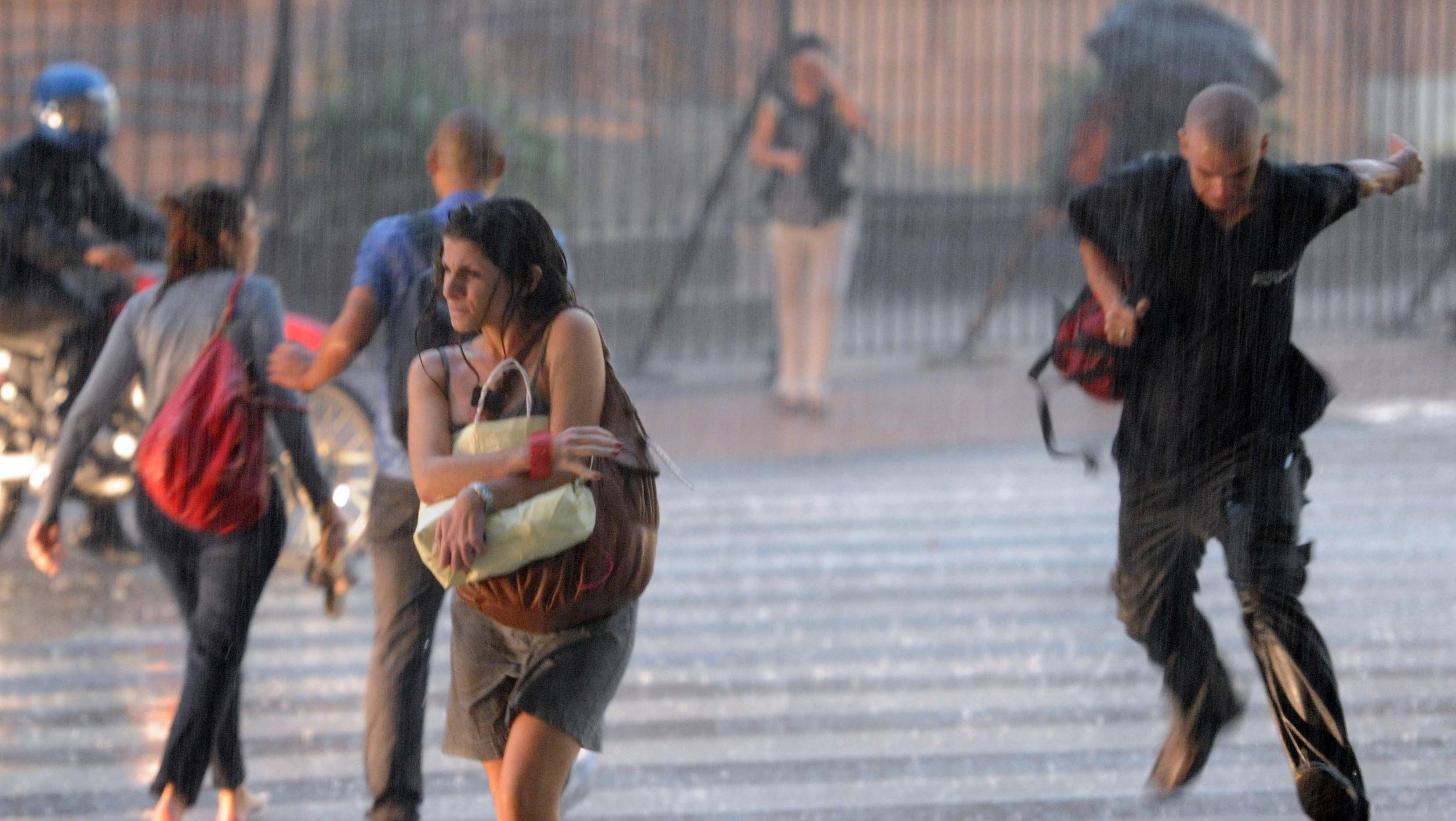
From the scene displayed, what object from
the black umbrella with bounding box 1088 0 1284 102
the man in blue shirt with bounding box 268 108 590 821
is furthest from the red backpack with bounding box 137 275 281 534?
the black umbrella with bounding box 1088 0 1284 102

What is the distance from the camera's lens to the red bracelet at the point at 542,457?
3350 millimetres

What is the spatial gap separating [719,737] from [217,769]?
152 centimetres

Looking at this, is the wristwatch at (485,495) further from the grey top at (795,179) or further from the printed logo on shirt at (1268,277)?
the grey top at (795,179)

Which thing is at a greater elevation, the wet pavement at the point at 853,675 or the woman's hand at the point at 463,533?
the woman's hand at the point at 463,533

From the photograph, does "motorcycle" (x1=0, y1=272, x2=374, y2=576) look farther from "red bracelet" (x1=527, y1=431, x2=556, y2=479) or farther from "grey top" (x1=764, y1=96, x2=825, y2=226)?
"red bracelet" (x1=527, y1=431, x2=556, y2=479)

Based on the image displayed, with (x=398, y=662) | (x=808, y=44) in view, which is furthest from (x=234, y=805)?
(x=808, y=44)

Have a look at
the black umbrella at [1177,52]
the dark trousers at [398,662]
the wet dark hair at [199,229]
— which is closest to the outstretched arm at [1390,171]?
the dark trousers at [398,662]

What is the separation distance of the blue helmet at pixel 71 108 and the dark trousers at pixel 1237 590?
4.89 m

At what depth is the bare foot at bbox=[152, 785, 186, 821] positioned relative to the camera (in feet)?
14.7

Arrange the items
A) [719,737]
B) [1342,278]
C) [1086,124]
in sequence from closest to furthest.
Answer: [719,737] → [1086,124] → [1342,278]

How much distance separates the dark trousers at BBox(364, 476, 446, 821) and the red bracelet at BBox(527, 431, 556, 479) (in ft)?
3.51

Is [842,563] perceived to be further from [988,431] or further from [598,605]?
[598,605]

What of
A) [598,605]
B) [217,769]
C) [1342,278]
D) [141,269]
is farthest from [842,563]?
[1342,278]

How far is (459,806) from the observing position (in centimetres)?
501
